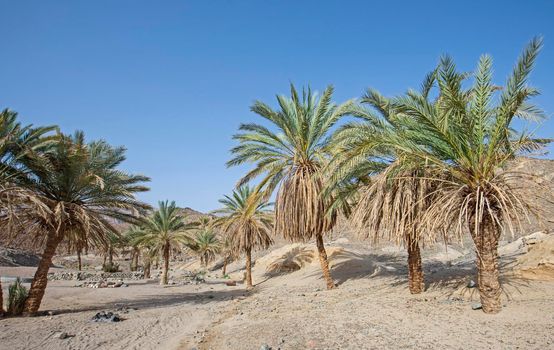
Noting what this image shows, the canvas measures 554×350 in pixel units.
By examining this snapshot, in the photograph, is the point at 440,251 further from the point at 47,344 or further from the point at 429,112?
the point at 47,344

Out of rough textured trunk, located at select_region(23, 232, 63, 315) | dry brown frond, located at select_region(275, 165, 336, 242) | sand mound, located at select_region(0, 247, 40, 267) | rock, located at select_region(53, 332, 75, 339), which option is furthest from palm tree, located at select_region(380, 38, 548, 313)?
sand mound, located at select_region(0, 247, 40, 267)

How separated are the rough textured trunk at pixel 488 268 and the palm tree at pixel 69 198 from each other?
11.1 metres

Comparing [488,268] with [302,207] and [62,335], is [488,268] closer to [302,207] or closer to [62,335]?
[302,207]

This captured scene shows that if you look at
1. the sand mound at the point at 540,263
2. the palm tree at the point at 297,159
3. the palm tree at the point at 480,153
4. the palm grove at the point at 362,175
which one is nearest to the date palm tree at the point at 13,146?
the palm grove at the point at 362,175

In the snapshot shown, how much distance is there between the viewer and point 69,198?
12.5 m

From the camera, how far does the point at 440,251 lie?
2333 centimetres

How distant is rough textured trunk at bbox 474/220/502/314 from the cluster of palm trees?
0.08 ft

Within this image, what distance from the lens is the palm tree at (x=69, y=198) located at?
11562 millimetres

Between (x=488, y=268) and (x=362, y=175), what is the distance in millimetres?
5336

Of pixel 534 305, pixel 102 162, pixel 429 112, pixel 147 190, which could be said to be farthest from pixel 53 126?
pixel 534 305

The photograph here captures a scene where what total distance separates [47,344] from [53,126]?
7361 mm

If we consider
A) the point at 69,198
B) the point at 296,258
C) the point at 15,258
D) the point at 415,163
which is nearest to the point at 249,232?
the point at 296,258

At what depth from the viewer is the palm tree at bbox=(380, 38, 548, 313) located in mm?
7547

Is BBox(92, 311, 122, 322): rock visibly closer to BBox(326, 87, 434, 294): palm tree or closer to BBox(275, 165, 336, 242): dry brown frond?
BBox(275, 165, 336, 242): dry brown frond
